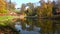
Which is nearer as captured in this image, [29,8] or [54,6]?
[54,6]

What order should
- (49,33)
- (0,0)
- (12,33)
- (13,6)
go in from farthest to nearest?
1. (13,6)
2. (0,0)
3. (49,33)
4. (12,33)

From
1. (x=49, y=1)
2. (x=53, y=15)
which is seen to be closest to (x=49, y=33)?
(x=53, y=15)

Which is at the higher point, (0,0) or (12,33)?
(0,0)

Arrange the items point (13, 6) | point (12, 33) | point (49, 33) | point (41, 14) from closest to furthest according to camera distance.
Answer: point (12, 33) → point (49, 33) → point (41, 14) → point (13, 6)

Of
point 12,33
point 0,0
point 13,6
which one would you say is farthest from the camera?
point 13,6

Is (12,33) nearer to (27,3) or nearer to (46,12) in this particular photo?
(46,12)

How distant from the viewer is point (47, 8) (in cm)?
4981

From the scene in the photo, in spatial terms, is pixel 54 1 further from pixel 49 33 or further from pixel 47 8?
pixel 49 33

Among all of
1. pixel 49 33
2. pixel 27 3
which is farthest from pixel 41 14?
pixel 49 33

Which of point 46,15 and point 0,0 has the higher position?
point 0,0

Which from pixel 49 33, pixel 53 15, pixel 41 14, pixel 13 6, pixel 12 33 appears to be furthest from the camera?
pixel 13 6

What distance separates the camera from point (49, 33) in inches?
731

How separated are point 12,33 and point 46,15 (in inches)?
1350

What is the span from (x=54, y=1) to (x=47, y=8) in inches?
167
